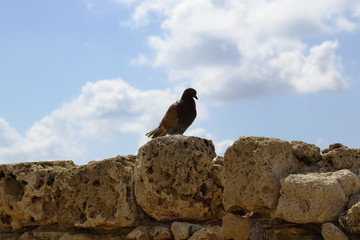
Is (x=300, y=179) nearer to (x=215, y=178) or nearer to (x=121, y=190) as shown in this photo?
(x=215, y=178)

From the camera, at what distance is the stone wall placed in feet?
13.2

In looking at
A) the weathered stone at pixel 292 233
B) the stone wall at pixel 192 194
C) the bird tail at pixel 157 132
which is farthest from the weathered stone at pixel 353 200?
the bird tail at pixel 157 132

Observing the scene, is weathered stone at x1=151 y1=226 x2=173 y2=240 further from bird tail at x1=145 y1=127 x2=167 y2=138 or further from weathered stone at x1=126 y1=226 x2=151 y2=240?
bird tail at x1=145 y1=127 x2=167 y2=138

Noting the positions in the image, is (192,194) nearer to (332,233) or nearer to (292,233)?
(292,233)

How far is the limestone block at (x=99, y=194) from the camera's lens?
5.32 meters

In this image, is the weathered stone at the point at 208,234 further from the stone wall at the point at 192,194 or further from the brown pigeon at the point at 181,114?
the brown pigeon at the point at 181,114

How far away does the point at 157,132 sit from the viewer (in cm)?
673

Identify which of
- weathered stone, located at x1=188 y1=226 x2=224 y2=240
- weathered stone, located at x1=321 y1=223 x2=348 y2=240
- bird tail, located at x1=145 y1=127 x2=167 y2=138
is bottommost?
weathered stone, located at x1=321 y1=223 x2=348 y2=240

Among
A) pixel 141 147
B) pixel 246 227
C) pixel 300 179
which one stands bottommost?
pixel 246 227

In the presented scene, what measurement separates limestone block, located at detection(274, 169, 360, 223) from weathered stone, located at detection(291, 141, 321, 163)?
223mm

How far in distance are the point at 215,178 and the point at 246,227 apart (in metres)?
0.76

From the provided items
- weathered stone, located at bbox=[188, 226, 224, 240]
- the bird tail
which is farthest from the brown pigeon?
weathered stone, located at bbox=[188, 226, 224, 240]

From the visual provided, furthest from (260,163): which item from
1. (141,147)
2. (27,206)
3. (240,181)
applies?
(27,206)

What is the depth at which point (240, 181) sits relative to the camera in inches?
169
